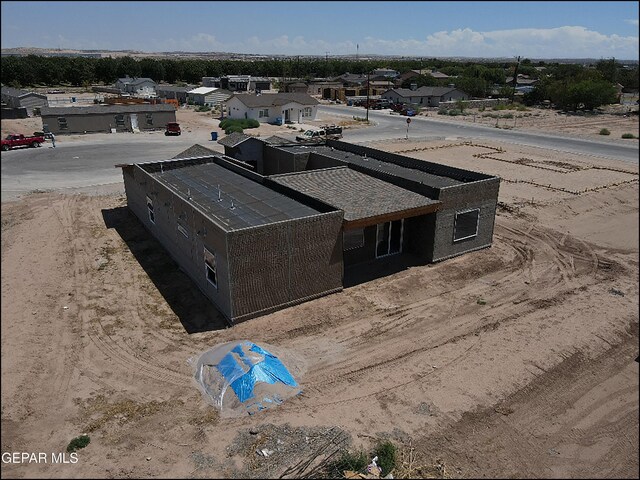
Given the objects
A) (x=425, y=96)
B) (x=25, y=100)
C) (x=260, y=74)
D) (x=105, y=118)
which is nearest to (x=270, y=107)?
(x=105, y=118)

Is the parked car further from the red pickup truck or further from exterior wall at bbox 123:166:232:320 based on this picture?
exterior wall at bbox 123:166:232:320

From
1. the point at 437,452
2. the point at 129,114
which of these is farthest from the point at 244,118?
the point at 437,452

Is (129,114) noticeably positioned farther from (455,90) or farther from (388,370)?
(455,90)

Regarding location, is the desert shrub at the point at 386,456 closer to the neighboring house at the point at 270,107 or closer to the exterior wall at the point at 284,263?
the exterior wall at the point at 284,263

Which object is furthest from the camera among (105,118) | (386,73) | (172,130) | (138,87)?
(386,73)

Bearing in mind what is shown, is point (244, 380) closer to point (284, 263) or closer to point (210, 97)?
point (284, 263)
